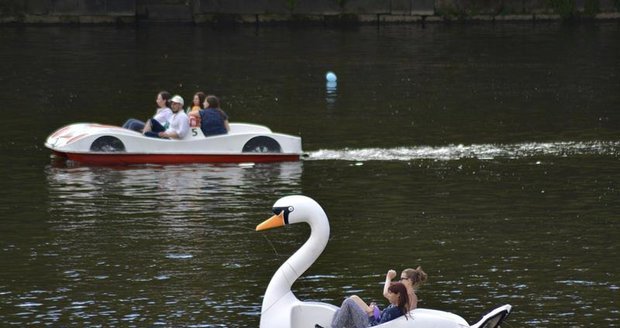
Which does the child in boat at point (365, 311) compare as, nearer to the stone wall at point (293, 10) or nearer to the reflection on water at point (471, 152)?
the reflection on water at point (471, 152)

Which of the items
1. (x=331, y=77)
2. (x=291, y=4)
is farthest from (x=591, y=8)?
(x=331, y=77)

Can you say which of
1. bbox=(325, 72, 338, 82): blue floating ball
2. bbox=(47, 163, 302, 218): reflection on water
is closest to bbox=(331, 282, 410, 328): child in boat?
bbox=(47, 163, 302, 218): reflection on water

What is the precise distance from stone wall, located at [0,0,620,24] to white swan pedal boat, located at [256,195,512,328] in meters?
60.3

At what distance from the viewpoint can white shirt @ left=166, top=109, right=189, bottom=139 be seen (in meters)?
34.2

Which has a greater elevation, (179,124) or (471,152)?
(179,124)

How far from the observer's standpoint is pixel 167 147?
114 ft

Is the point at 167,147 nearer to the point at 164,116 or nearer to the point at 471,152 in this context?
the point at 164,116

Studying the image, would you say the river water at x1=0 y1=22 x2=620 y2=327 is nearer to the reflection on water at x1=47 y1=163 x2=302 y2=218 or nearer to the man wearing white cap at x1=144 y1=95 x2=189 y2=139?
the reflection on water at x1=47 y1=163 x2=302 y2=218

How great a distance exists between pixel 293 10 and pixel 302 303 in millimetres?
61621

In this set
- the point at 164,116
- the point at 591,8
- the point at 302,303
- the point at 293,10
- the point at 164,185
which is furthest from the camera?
the point at 591,8

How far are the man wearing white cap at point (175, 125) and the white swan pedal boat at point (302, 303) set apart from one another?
565 inches

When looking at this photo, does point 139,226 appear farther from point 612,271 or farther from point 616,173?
point 616,173

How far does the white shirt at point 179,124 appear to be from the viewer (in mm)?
34250

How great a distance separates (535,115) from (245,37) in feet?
100
